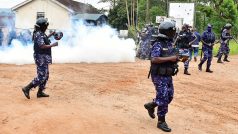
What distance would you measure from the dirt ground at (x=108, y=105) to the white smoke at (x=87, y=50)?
3156 mm

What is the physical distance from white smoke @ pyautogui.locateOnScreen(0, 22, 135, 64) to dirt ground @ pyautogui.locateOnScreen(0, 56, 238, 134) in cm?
316

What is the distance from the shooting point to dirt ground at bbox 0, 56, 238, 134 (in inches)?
297

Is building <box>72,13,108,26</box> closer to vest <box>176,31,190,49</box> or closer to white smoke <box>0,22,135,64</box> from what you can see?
white smoke <box>0,22,135,64</box>

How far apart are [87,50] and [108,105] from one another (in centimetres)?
1029

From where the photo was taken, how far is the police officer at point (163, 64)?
7188mm

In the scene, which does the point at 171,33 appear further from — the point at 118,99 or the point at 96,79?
the point at 96,79

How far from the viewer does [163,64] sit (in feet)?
23.7

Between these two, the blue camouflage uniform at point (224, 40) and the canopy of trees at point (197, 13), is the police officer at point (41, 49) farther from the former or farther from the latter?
the canopy of trees at point (197, 13)

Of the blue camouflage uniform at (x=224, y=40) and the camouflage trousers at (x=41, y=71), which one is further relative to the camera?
the blue camouflage uniform at (x=224, y=40)

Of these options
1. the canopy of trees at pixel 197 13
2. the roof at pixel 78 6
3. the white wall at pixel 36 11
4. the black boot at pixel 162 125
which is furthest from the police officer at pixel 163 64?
the roof at pixel 78 6

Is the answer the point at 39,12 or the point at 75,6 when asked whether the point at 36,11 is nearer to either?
the point at 39,12

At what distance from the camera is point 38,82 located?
31.4 feet

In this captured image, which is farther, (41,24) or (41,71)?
(41,71)

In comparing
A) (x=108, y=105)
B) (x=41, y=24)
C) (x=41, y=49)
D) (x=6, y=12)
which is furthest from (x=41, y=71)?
(x=6, y=12)
